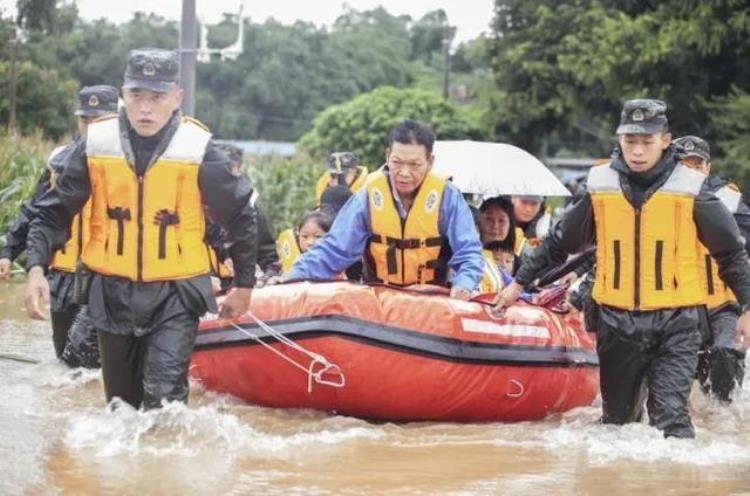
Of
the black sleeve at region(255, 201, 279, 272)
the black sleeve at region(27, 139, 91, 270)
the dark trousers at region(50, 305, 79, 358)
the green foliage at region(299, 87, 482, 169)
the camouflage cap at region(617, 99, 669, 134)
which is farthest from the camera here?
the green foliage at region(299, 87, 482, 169)

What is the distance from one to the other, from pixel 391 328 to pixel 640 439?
1.36m

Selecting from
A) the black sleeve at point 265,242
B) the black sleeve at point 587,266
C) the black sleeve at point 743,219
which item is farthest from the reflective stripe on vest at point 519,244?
the black sleeve at point 265,242

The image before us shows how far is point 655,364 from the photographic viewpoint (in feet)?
22.6

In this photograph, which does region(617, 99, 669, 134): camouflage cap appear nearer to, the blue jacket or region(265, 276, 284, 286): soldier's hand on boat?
the blue jacket

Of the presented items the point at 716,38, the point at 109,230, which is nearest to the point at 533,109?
the point at 716,38

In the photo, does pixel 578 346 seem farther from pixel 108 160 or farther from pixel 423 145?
pixel 108 160

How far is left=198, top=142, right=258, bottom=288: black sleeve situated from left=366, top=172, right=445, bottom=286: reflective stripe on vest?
5.37 ft

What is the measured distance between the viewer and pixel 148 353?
6273mm

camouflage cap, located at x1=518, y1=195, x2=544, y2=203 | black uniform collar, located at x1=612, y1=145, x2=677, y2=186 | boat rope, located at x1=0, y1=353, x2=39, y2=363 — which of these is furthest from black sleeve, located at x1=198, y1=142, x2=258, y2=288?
camouflage cap, located at x1=518, y1=195, x2=544, y2=203

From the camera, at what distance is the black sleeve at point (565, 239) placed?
7047 millimetres

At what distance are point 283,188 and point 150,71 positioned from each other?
56.8 feet

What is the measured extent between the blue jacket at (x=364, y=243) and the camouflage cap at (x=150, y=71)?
6.37 feet

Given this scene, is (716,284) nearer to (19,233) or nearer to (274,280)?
(274,280)

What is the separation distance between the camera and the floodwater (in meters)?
6.01
